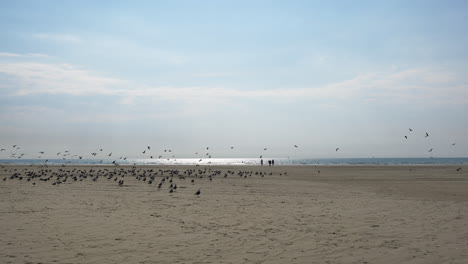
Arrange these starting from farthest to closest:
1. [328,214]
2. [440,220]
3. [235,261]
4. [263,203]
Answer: [263,203]
[328,214]
[440,220]
[235,261]

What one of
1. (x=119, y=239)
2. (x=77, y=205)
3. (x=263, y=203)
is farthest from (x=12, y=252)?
(x=263, y=203)

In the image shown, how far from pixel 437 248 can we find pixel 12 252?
37.1 feet

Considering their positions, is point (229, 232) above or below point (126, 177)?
below

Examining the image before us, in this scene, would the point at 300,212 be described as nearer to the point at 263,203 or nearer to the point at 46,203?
the point at 263,203

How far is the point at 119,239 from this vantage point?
37.6 ft

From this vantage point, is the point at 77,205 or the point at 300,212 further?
the point at 77,205

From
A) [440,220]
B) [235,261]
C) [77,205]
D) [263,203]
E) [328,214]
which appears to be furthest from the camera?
[263,203]

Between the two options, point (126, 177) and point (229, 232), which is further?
point (126, 177)

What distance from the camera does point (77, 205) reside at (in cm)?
1831

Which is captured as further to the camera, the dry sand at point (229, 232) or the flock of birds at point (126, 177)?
the flock of birds at point (126, 177)

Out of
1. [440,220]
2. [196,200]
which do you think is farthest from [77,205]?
[440,220]

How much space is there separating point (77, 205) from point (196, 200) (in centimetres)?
627

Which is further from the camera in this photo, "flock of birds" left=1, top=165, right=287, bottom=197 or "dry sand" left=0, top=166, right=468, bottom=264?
"flock of birds" left=1, top=165, right=287, bottom=197

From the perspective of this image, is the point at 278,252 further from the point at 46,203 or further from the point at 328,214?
the point at 46,203
